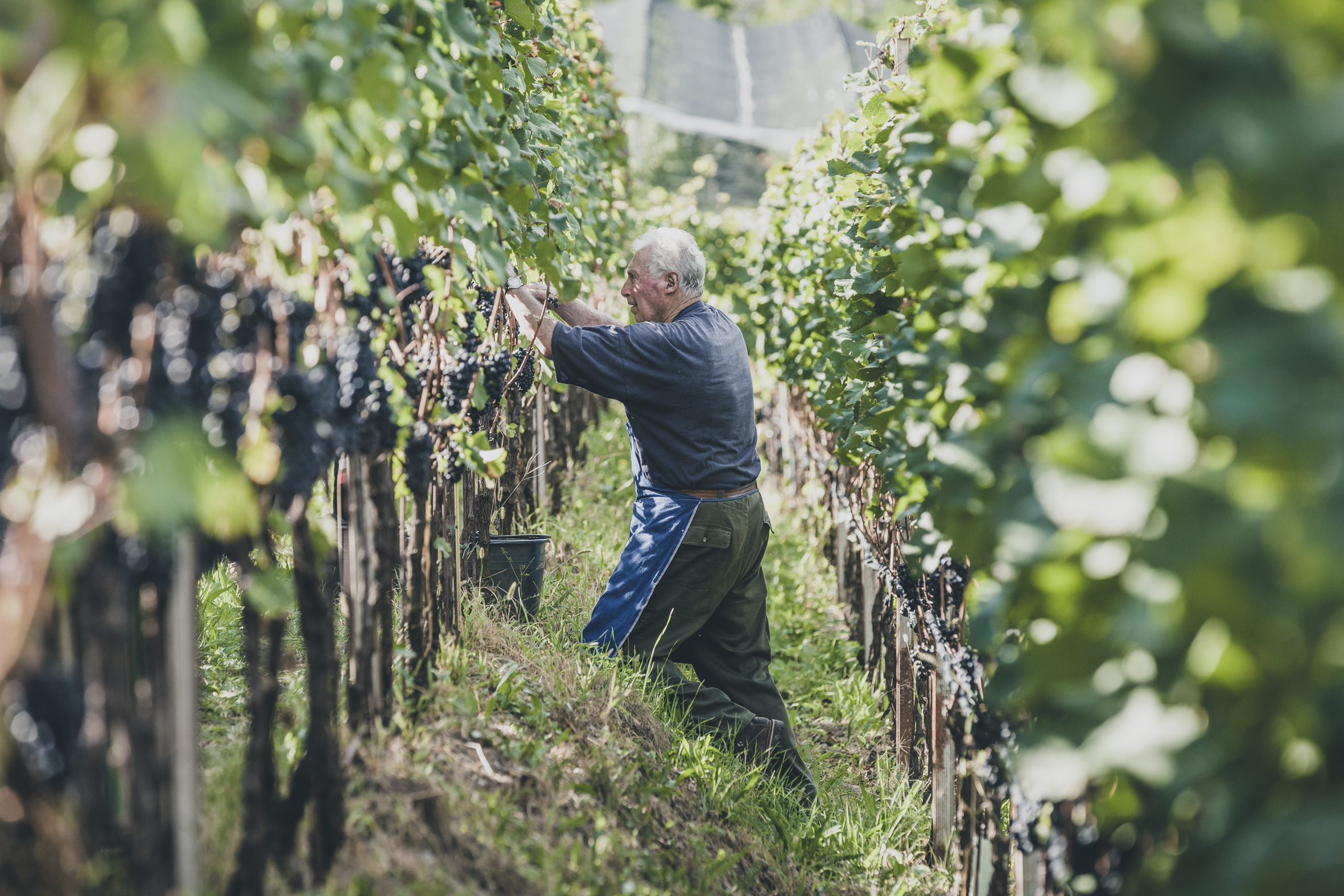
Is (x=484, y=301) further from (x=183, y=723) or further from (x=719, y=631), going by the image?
(x=183, y=723)

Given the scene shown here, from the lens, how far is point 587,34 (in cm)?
562

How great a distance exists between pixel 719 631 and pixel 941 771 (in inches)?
38.2

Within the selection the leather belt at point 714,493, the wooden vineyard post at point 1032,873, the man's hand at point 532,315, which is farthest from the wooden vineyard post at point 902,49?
the wooden vineyard post at point 1032,873

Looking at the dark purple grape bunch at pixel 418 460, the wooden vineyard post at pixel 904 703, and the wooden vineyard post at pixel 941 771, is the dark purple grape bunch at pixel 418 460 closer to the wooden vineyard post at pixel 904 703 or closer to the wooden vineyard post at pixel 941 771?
the wooden vineyard post at pixel 941 771

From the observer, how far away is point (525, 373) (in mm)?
3582

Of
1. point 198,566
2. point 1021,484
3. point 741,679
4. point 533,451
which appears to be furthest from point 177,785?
point 533,451

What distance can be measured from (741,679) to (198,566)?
220 cm

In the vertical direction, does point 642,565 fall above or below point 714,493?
below

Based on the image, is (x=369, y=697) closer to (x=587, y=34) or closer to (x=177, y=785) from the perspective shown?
(x=177, y=785)

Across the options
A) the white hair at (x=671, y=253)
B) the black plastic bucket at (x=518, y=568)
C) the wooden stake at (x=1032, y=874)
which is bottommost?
the wooden stake at (x=1032, y=874)

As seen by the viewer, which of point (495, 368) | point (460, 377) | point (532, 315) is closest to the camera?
point (460, 377)

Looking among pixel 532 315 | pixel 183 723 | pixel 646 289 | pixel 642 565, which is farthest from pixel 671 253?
pixel 183 723

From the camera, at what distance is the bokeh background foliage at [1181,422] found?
0.85 meters

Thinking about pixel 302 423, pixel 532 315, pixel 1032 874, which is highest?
pixel 532 315
